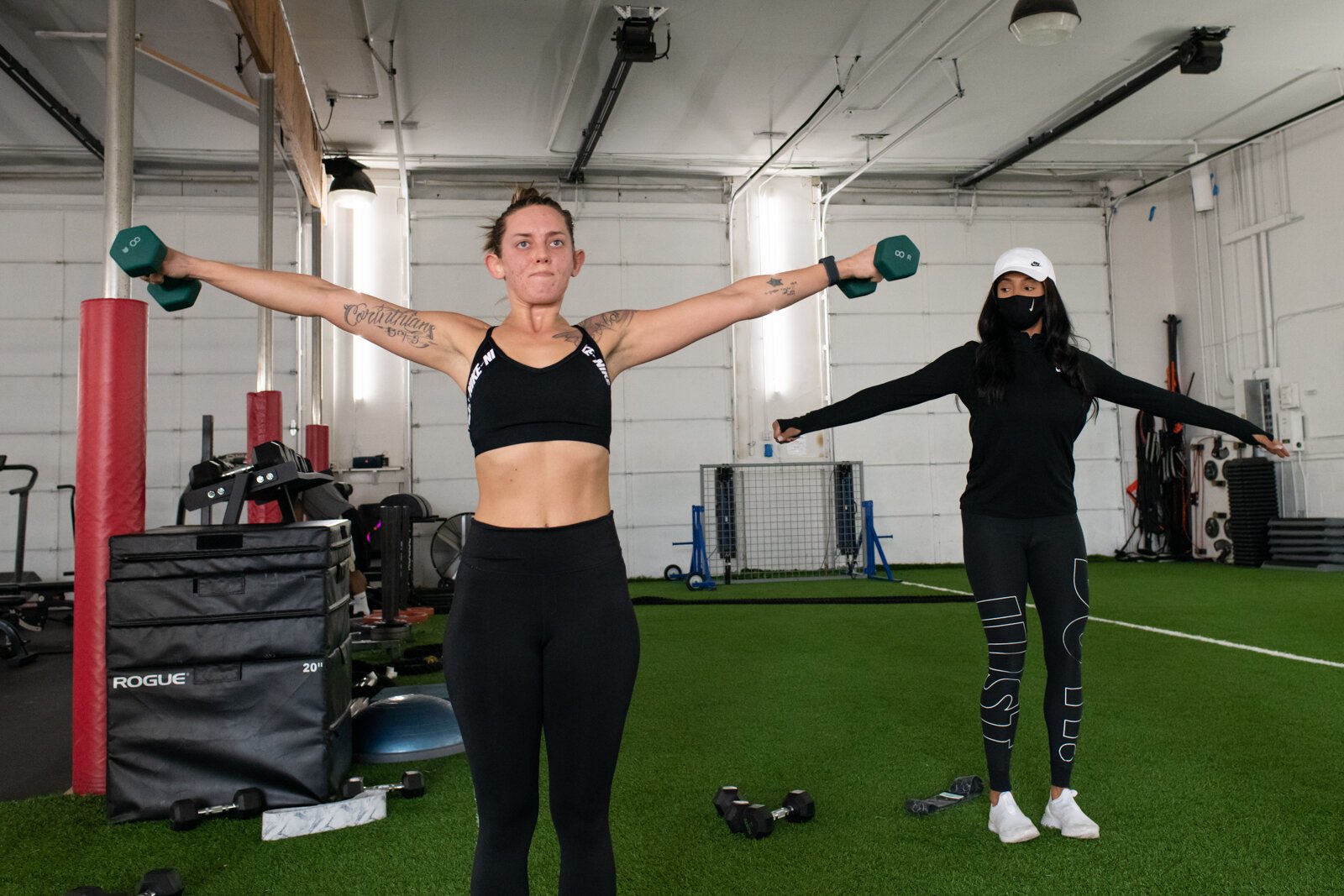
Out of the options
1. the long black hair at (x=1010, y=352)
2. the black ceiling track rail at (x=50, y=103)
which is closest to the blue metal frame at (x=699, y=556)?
the long black hair at (x=1010, y=352)

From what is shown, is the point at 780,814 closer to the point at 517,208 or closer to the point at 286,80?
the point at 517,208

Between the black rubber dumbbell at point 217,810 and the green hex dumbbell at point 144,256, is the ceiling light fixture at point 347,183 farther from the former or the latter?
the green hex dumbbell at point 144,256

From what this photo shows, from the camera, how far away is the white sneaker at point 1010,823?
2697 mm

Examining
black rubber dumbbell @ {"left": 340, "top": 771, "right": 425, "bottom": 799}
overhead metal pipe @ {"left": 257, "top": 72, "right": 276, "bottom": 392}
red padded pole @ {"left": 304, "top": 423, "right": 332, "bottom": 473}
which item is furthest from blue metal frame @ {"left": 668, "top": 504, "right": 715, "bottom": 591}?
black rubber dumbbell @ {"left": 340, "top": 771, "right": 425, "bottom": 799}

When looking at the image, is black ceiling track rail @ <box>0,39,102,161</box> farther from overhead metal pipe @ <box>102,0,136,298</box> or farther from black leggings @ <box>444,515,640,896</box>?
black leggings @ <box>444,515,640,896</box>

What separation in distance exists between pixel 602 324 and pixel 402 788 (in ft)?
6.39

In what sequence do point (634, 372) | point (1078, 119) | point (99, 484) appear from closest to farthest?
point (99, 484) → point (1078, 119) → point (634, 372)

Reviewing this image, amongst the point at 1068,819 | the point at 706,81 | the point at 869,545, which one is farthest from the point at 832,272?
the point at 869,545

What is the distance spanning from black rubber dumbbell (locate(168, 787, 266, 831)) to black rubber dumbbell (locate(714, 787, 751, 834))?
1.44 m

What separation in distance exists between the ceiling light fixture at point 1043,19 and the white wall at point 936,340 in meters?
4.84

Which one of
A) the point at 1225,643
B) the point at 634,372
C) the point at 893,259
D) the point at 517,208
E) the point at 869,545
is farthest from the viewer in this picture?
the point at 634,372

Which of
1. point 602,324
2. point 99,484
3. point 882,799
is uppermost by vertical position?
point 602,324

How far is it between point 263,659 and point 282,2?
624cm

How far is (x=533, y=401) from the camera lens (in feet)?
6.07
